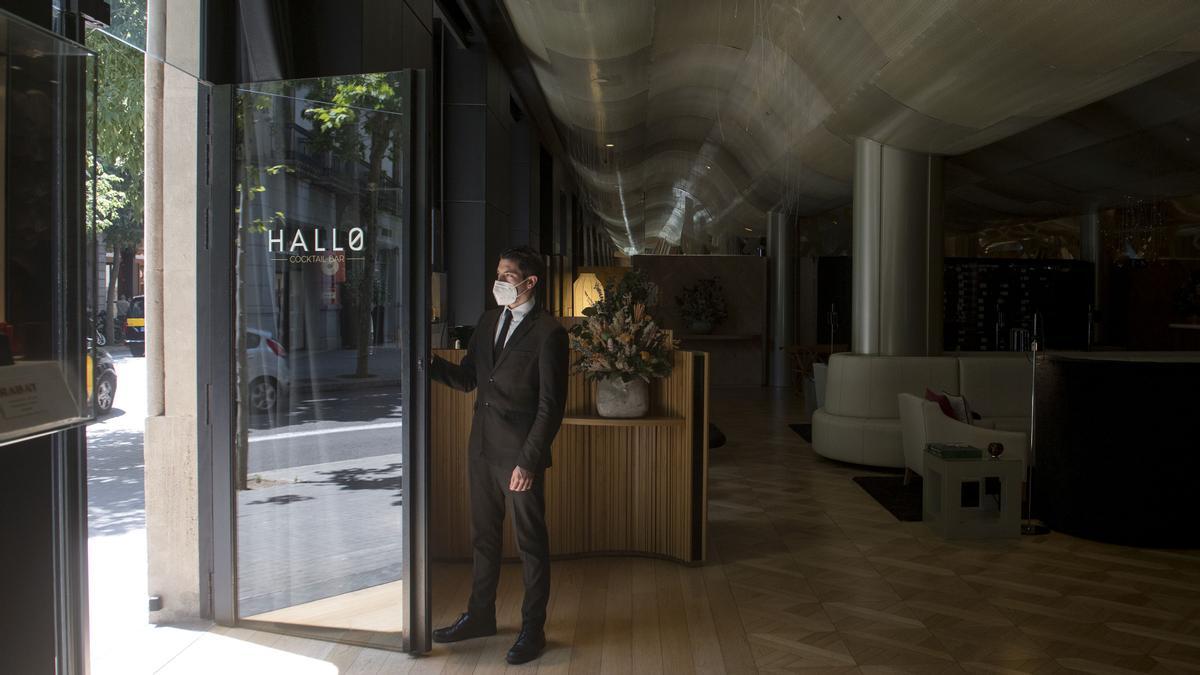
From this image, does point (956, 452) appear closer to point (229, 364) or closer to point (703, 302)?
point (229, 364)

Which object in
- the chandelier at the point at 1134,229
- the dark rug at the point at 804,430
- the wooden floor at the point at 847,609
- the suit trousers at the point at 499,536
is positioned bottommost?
the wooden floor at the point at 847,609

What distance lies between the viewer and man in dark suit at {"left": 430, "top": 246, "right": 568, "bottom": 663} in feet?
13.4

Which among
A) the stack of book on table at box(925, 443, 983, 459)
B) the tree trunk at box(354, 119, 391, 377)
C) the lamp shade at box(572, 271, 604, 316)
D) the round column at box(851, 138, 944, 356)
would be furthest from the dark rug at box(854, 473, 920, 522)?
the lamp shade at box(572, 271, 604, 316)

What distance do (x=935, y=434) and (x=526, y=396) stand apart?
14.4 feet

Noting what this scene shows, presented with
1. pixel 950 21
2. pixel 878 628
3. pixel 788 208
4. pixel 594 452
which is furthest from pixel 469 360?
pixel 788 208

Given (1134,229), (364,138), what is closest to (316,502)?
(364,138)

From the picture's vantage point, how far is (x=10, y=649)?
272 centimetres

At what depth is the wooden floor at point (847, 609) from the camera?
4.11 meters

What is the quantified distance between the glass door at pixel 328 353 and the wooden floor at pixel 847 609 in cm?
34

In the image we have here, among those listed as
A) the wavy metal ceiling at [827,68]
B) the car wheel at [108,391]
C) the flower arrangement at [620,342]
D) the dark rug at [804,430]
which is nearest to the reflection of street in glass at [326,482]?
the car wheel at [108,391]

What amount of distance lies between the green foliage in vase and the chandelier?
7.22 metres

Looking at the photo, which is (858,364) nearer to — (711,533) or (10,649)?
(711,533)

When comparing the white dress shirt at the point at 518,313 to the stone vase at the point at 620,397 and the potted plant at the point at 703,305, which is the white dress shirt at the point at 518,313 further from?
the potted plant at the point at 703,305

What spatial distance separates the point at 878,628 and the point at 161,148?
4155mm
